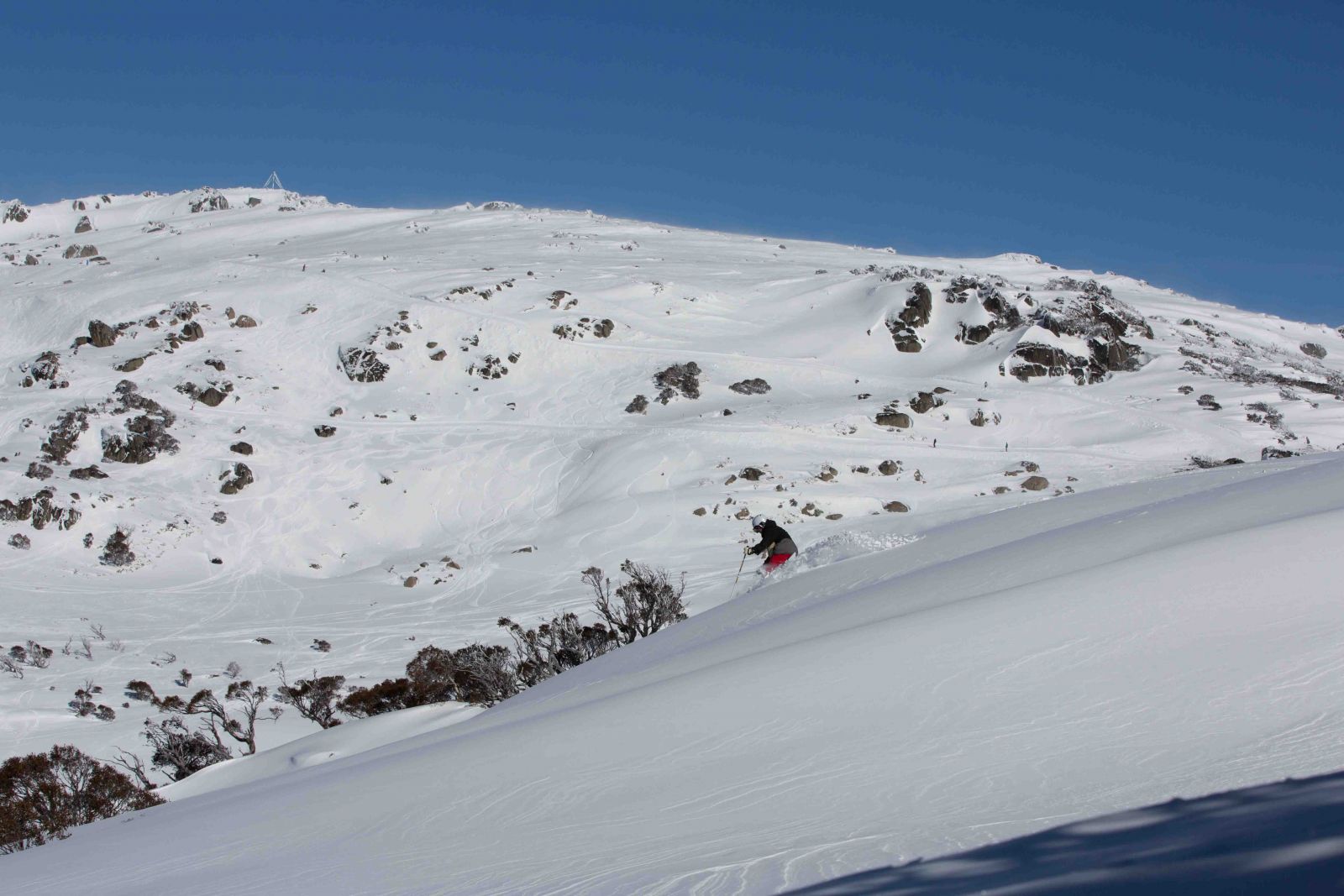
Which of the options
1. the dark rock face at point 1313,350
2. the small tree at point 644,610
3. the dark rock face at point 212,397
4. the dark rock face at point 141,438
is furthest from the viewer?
the dark rock face at point 1313,350

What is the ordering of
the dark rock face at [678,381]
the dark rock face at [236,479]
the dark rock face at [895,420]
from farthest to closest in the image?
the dark rock face at [678,381], the dark rock face at [895,420], the dark rock face at [236,479]

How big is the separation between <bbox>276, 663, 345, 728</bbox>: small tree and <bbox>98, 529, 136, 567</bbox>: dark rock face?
12520 mm

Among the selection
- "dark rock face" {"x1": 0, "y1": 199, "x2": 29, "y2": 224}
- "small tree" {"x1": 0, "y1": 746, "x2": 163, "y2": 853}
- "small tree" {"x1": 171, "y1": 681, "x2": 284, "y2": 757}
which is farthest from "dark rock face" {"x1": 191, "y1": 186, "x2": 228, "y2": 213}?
"small tree" {"x1": 0, "y1": 746, "x2": 163, "y2": 853}

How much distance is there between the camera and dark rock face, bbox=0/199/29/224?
291 ft

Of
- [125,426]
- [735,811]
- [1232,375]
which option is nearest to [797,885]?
[735,811]

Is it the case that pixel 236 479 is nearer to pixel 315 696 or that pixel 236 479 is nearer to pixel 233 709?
pixel 233 709

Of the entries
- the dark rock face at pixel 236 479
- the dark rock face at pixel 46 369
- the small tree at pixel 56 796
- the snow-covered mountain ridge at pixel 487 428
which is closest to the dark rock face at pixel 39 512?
the snow-covered mountain ridge at pixel 487 428

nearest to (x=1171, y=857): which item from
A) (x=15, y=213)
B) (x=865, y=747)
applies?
(x=865, y=747)

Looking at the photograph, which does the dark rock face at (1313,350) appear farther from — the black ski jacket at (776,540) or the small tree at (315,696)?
the small tree at (315,696)

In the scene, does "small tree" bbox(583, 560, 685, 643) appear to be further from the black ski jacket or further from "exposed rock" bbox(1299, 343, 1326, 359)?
"exposed rock" bbox(1299, 343, 1326, 359)

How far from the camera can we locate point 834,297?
53.1m

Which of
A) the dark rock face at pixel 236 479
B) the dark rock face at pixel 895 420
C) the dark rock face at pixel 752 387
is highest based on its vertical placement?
the dark rock face at pixel 752 387

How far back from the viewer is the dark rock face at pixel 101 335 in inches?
1761

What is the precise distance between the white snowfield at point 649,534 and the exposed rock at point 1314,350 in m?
1.14
